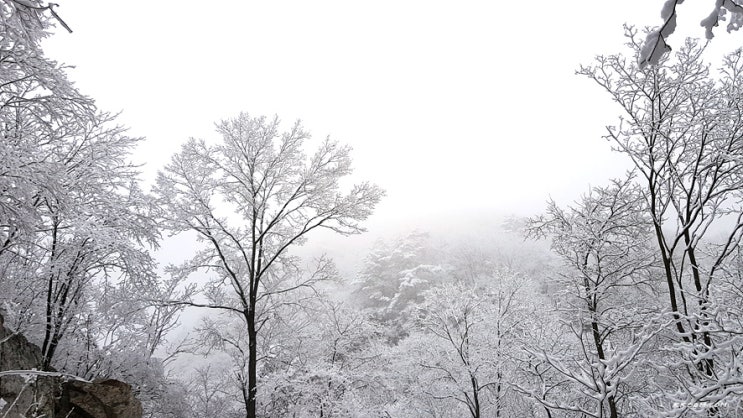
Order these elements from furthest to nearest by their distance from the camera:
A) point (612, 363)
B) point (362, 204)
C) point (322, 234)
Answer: point (322, 234), point (362, 204), point (612, 363)

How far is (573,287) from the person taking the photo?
876 cm

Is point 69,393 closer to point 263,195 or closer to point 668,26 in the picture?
point 263,195

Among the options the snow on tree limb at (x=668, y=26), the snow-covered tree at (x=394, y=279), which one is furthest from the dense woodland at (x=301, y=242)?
the snow-covered tree at (x=394, y=279)

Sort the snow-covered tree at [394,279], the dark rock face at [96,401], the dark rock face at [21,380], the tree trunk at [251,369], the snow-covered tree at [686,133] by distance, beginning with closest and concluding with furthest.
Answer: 1. the dark rock face at [21,380]
2. the snow-covered tree at [686,133]
3. the dark rock face at [96,401]
4. the tree trunk at [251,369]
5. the snow-covered tree at [394,279]

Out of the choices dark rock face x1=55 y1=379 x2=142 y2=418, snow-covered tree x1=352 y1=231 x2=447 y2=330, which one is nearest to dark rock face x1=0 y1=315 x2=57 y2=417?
dark rock face x1=55 y1=379 x2=142 y2=418

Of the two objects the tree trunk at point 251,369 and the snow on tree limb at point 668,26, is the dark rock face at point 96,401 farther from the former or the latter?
the snow on tree limb at point 668,26

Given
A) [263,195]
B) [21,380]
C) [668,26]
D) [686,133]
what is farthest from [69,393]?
[686,133]

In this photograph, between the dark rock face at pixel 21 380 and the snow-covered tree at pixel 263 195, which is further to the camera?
the snow-covered tree at pixel 263 195

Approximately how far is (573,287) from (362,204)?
5525 millimetres

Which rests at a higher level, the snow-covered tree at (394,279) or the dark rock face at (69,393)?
the snow-covered tree at (394,279)

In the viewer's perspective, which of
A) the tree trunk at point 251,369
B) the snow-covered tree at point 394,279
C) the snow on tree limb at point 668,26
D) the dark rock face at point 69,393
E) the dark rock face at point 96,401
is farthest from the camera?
the snow-covered tree at point 394,279

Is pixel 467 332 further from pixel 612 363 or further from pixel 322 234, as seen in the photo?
pixel 322 234

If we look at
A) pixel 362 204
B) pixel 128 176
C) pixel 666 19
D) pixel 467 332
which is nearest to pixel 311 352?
pixel 467 332

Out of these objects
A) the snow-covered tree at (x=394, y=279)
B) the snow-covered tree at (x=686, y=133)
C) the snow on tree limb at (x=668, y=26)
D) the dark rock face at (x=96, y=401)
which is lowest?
the dark rock face at (x=96, y=401)
